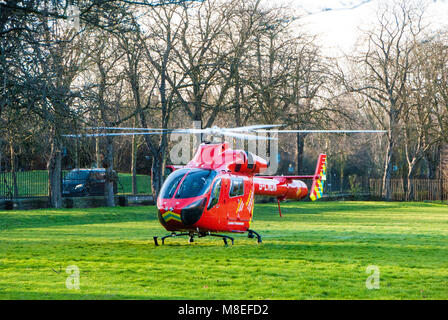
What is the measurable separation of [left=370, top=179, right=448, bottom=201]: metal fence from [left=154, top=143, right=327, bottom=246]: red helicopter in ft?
122

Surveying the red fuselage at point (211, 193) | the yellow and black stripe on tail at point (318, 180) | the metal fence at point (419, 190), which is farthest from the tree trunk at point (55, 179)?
the metal fence at point (419, 190)

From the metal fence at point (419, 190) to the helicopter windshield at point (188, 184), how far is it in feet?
131

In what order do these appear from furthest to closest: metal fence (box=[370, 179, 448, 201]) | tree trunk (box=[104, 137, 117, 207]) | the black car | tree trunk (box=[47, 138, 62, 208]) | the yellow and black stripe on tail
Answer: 1. metal fence (box=[370, 179, 448, 201])
2. the black car
3. tree trunk (box=[104, 137, 117, 207])
4. tree trunk (box=[47, 138, 62, 208])
5. the yellow and black stripe on tail

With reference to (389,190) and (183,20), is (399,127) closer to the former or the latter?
(389,190)

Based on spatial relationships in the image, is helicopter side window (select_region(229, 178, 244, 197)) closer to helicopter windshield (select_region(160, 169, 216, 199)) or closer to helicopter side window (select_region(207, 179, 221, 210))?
helicopter side window (select_region(207, 179, 221, 210))

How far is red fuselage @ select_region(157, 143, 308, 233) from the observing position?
54.3ft

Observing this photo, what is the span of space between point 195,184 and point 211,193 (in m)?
0.56

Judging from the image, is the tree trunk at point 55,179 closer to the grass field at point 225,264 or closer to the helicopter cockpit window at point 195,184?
the grass field at point 225,264

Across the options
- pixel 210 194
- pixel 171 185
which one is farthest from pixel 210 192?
pixel 171 185

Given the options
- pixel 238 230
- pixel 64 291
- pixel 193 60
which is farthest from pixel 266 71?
pixel 64 291

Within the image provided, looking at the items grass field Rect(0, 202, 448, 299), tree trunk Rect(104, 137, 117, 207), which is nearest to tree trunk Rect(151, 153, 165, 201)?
tree trunk Rect(104, 137, 117, 207)

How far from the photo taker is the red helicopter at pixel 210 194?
1656cm

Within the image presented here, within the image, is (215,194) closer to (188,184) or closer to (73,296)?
(188,184)
